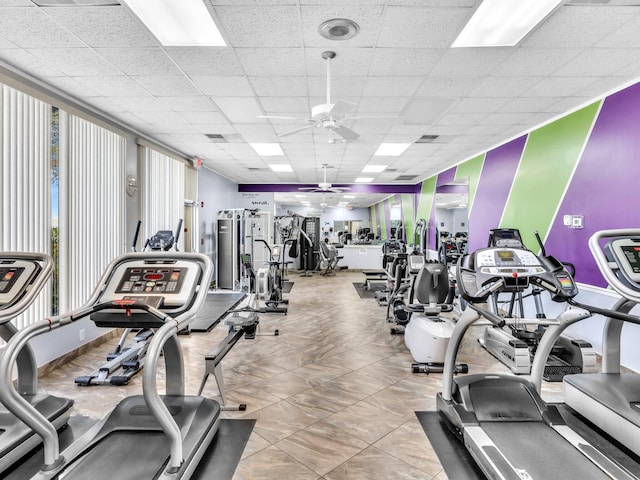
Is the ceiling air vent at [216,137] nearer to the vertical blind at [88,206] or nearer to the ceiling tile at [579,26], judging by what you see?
the vertical blind at [88,206]

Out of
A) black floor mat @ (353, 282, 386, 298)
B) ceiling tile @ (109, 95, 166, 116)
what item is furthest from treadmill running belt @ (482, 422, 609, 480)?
black floor mat @ (353, 282, 386, 298)

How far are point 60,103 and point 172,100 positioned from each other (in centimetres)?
116

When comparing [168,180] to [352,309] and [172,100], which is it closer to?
[172,100]

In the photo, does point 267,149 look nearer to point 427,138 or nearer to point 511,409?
point 427,138

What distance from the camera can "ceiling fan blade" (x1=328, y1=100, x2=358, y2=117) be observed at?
2.99 meters

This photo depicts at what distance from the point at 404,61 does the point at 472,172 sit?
189 inches

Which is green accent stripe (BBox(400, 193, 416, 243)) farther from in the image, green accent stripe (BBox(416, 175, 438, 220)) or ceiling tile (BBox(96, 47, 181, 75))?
ceiling tile (BBox(96, 47, 181, 75))

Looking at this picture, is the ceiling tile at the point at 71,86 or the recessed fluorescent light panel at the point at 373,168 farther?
the recessed fluorescent light panel at the point at 373,168

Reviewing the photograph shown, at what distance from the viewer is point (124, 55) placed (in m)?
3.06

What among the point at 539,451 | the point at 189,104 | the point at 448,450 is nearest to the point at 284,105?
the point at 189,104

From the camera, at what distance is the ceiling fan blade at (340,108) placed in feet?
9.81

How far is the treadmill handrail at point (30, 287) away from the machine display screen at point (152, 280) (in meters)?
0.48

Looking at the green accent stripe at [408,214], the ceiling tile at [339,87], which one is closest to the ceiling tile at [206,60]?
the ceiling tile at [339,87]

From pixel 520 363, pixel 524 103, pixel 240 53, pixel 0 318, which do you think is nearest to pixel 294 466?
pixel 0 318
